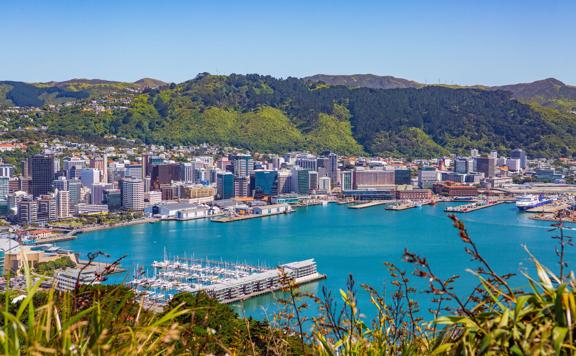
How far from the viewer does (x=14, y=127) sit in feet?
66.8

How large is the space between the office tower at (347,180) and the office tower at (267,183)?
1.76 meters

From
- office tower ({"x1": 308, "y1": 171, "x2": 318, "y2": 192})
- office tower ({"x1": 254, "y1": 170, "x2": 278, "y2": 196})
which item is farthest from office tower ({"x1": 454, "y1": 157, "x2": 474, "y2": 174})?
office tower ({"x1": 254, "y1": 170, "x2": 278, "y2": 196})

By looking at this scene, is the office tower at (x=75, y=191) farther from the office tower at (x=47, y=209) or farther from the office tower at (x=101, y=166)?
the office tower at (x=101, y=166)

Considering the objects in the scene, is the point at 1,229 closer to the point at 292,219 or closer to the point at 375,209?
the point at 292,219

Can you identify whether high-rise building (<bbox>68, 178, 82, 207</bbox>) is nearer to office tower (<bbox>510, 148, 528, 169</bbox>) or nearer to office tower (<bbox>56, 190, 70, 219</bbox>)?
office tower (<bbox>56, 190, 70, 219</bbox>)

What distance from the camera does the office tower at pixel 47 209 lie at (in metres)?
12.0

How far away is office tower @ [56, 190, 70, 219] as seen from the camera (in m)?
12.3

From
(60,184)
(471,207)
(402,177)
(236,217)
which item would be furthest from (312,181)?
(60,184)

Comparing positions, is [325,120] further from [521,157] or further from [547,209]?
[547,209]

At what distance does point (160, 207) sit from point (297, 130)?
10587 millimetres

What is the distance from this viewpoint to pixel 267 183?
15.8 metres

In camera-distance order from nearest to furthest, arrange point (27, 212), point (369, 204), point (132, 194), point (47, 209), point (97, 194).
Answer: point (27, 212), point (47, 209), point (132, 194), point (97, 194), point (369, 204)

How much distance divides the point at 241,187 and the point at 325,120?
339 inches

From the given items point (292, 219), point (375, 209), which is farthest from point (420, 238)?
point (375, 209)
